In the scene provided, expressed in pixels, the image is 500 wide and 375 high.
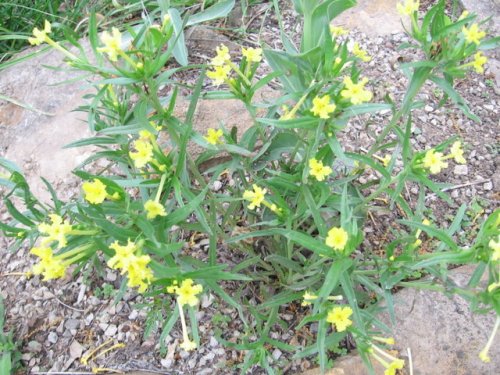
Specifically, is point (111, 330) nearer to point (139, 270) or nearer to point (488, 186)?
point (139, 270)

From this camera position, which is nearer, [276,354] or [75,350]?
[276,354]

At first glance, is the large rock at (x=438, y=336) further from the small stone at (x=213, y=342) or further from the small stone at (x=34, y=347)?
the small stone at (x=34, y=347)

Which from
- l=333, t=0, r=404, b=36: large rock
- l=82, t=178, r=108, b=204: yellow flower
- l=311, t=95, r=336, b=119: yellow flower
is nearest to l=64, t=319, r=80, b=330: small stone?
l=82, t=178, r=108, b=204: yellow flower

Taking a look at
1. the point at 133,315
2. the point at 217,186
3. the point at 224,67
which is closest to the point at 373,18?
the point at 217,186

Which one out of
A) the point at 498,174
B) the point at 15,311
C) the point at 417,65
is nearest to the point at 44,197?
the point at 15,311

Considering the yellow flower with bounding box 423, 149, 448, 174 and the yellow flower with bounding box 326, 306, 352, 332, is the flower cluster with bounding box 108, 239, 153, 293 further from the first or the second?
the yellow flower with bounding box 423, 149, 448, 174

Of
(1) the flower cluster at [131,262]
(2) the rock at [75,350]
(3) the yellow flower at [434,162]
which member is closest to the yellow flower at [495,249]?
(3) the yellow flower at [434,162]

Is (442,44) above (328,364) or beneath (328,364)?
above

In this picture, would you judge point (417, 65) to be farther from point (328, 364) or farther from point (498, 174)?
point (498, 174)
